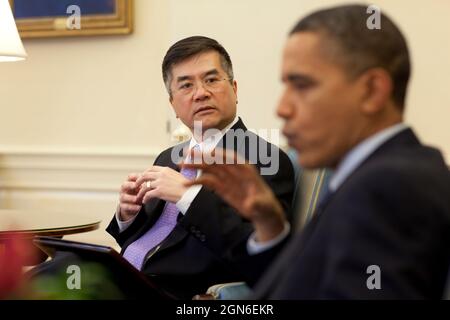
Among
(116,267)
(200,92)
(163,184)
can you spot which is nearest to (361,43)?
(116,267)

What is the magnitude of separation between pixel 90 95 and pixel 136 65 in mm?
354

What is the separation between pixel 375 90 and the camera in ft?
3.28

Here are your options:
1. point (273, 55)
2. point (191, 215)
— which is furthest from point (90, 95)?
point (191, 215)

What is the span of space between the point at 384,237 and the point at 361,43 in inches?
11.7

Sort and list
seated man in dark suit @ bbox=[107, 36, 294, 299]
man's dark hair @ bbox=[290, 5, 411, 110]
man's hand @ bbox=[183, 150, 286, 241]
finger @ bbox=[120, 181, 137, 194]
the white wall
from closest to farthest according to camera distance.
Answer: man's dark hair @ bbox=[290, 5, 411, 110] → man's hand @ bbox=[183, 150, 286, 241] → seated man in dark suit @ bbox=[107, 36, 294, 299] → finger @ bbox=[120, 181, 137, 194] → the white wall

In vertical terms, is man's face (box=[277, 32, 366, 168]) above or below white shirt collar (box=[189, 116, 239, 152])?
above

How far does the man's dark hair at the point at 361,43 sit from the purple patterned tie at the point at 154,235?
1.23m

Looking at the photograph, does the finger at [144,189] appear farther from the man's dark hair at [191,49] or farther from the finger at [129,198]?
the man's dark hair at [191,49]

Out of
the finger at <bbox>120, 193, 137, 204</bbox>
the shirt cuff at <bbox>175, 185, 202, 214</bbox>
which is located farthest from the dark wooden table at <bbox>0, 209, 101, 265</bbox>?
the shirt cuff at <bbox>175, 185, 202, 214</bbox>

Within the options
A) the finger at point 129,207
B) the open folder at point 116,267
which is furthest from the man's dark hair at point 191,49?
the open folder at point 116,267

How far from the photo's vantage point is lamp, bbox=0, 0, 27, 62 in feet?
10.2

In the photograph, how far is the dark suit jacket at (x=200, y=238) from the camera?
5.86ft

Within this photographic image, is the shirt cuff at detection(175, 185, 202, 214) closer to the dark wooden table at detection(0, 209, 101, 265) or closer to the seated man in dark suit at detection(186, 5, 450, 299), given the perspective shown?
the dark wooden table at detection(0, 209, 101, 265)

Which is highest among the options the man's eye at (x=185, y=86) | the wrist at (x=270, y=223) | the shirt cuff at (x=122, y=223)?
the man's eye at (x=185, y=86)
